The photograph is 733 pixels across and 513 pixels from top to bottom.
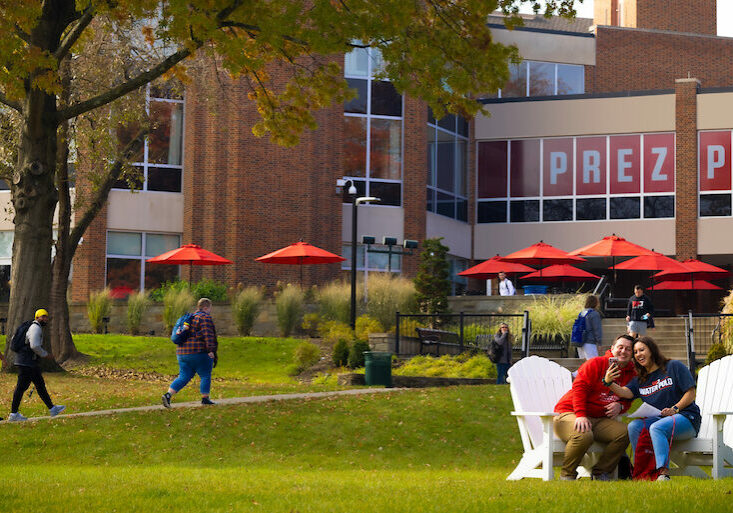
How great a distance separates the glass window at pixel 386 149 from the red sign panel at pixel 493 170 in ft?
16.6

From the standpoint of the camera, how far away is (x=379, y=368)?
70.9ft

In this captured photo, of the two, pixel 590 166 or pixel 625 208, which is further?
pixel 590 166

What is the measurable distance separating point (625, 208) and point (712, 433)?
29693mm

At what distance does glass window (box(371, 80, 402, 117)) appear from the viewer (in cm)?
3694

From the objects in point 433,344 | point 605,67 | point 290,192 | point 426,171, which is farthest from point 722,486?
point 605,67

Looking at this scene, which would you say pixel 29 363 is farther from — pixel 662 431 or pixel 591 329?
pixel 591 329

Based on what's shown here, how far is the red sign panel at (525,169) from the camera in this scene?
4059cm

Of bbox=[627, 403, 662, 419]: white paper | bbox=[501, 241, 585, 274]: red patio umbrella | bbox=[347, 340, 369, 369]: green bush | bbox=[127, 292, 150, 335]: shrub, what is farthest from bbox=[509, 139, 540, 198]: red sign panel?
bbox=[627, 403, 662, 419]: white paper

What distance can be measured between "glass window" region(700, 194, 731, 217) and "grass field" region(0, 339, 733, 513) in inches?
846

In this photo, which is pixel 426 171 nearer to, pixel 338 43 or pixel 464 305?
pixel 464 305

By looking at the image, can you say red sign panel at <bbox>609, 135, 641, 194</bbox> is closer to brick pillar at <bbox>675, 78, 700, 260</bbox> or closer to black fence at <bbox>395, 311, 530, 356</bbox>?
brick pillar at <bbox>675, 78, 700, 260</bbox>

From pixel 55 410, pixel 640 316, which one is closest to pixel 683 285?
pixel 640 316

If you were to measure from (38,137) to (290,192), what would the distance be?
15.6 meters

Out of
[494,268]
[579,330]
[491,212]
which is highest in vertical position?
[491,212]
